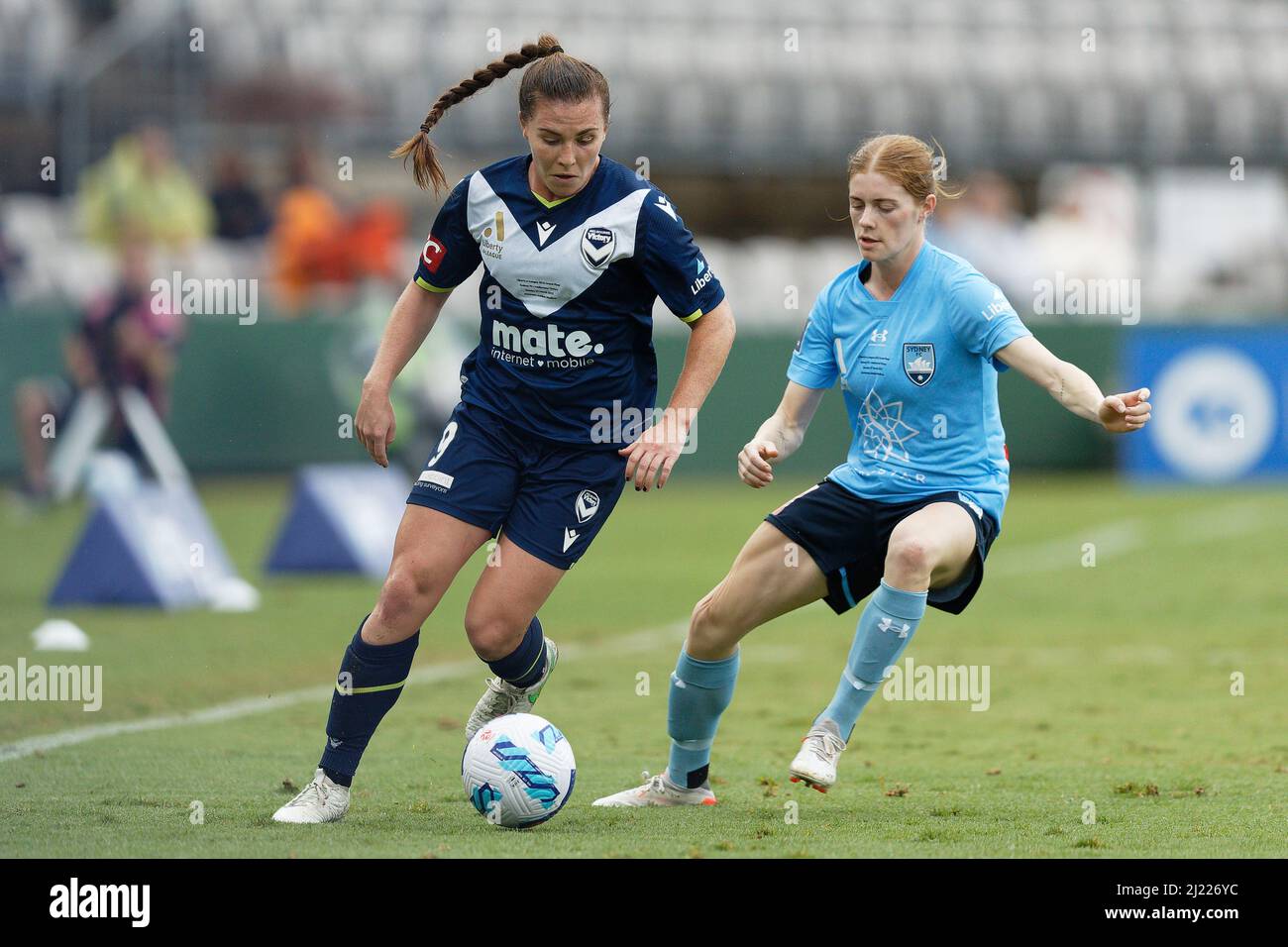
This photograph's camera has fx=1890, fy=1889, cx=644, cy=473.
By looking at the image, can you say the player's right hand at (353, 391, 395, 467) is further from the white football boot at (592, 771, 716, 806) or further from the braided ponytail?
the white football boot at (592, 771, 716, 806)

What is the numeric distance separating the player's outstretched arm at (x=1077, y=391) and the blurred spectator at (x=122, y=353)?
34.6ft

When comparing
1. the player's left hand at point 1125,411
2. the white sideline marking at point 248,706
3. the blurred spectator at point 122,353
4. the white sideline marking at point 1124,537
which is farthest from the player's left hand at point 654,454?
the blurred spectator at point 122,353

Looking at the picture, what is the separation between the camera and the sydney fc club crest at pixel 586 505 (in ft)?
20.0

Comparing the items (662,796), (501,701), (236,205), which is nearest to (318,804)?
(501,701)

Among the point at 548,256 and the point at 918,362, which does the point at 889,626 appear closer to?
the point at 918,362

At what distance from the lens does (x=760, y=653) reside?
10.3 m

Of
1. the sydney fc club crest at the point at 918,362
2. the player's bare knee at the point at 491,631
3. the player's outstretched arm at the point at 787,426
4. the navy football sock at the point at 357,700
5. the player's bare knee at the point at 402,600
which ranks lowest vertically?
the navy football sock at the point at 357,700

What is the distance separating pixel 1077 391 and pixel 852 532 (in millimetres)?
849

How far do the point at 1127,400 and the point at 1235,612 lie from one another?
653 centimetres

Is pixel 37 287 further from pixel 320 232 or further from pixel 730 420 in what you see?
pixel 730 420

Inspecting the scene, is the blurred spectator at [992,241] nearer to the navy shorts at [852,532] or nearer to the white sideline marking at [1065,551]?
the white sideline marking at [1065,551]

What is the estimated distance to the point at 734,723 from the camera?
8109 millimetres
